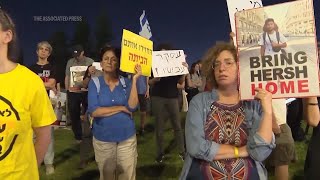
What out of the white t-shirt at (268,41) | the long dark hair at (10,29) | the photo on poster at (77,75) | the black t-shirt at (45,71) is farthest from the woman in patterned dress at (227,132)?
the photo on poster at (77,75)

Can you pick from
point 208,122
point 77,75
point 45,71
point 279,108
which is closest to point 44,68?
point 45,71

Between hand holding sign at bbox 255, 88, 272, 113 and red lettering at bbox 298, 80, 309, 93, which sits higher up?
red lettering at bbox 298, 80, 309, 93

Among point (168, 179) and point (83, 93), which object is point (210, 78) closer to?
point (168, 179)

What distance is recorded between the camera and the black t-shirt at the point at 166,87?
24.1ft

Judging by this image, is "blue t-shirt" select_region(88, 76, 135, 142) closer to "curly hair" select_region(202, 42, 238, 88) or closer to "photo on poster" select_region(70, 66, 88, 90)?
"curly hair" select_region(202, 42, 238, 88)

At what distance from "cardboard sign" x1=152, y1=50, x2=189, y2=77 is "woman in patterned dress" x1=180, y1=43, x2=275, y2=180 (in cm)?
394

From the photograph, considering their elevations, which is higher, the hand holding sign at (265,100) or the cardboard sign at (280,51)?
the cardboard sign at (280,51)

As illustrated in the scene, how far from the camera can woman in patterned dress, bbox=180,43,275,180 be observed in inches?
102

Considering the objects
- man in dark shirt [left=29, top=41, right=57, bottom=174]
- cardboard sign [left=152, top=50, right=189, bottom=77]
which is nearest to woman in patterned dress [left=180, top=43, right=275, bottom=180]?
man in dark shirt [left=29, top=41, right=57, bottom=174]

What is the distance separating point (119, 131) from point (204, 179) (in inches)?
75.6

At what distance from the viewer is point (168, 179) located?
6.32 meters

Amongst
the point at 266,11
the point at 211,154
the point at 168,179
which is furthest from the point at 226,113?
the point at 168,179

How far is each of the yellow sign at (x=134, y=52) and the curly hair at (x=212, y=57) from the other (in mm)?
1557

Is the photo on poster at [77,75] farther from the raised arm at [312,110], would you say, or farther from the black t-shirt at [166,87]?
the raised arm at [312,110]
